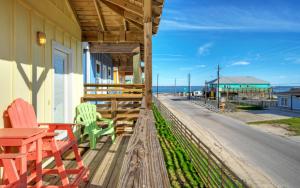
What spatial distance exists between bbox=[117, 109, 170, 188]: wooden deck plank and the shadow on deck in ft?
5.93

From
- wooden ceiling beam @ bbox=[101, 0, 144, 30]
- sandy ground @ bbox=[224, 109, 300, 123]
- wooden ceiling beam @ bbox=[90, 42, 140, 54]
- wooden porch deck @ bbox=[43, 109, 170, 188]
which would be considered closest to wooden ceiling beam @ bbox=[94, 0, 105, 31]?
wooden ceiling beam @ bbox=[101, 0, 144, 30]

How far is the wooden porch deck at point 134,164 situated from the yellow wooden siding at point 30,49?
1.13 metres

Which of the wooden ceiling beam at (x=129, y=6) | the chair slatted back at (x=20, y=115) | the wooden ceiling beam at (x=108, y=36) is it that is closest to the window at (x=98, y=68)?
the wooden ceiling beam at (x=108, y=36)

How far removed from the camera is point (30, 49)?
3.45m

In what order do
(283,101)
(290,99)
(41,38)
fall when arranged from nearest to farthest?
(41,38) → (290,99) → (283,101)

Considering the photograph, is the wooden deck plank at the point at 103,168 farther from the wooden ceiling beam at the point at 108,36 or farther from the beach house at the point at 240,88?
the beach house at the point at 240,88

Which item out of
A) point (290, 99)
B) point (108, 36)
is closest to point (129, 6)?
point (108, 36)

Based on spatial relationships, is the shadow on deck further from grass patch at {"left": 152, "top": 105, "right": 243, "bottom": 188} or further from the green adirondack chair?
grass patch at {"left": 152, "top": 105, "right": 243, "bottom": 188}

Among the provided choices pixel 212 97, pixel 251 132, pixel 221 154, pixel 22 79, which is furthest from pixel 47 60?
pixel 212 97

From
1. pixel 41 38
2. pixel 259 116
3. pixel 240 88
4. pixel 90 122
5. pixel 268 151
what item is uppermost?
pixel 41 38

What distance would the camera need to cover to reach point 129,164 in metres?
1.39

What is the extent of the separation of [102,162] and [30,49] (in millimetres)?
2185

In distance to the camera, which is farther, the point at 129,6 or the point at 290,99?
the point at 290,99

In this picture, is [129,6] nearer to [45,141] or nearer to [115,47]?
[115,47]
